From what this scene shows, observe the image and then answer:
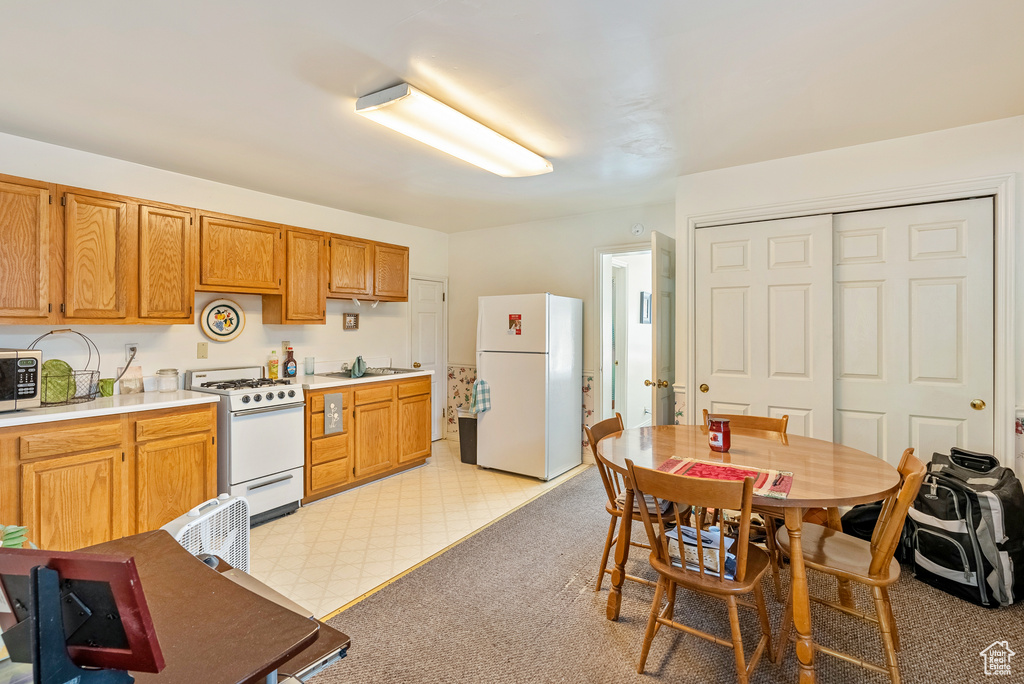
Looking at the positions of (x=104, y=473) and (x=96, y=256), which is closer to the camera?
(x=104, y=473)

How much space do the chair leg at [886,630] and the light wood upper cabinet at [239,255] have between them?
396cm

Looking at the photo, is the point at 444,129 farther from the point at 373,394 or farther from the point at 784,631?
the point at 784,631

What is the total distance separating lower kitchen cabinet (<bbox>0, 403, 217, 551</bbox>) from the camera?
7.94 feet

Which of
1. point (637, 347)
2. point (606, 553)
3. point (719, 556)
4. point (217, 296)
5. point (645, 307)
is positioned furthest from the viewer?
point (645, 307)

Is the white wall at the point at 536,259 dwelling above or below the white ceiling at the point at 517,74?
below

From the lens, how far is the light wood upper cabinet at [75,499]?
2455mm

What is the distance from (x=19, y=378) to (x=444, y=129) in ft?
8.41

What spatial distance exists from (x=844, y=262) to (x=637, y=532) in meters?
2.16

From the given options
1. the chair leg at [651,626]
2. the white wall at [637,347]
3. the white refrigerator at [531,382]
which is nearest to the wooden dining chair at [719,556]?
the chair leg at [651,626]

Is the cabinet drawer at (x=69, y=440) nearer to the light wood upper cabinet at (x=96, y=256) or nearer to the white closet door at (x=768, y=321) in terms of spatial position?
the light wood upper cabinet at (x=96, y=256)

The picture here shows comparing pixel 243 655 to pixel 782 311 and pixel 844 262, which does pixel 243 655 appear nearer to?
pixel 782 311

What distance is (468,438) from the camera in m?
4.77

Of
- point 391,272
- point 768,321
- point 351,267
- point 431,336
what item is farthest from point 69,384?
point 768,321

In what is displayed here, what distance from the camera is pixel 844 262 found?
312 cm
